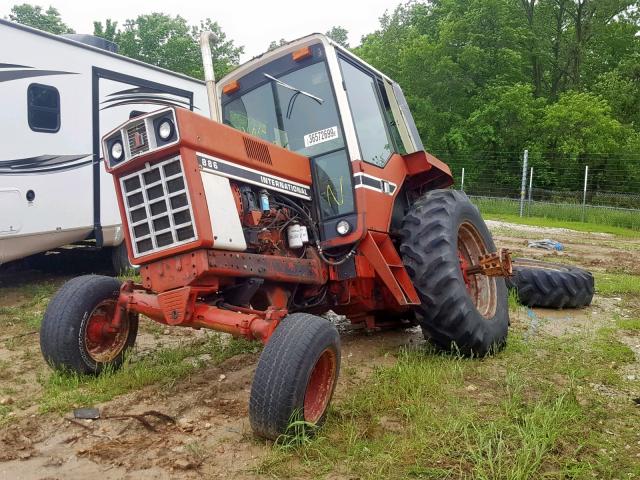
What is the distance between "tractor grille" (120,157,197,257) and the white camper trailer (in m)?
3.89

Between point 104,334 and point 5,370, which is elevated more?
point 104,334

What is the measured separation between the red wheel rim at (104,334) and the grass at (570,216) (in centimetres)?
1692

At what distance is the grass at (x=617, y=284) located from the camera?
7793 mm

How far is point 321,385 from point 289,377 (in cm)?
45

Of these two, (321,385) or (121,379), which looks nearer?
(321,385)

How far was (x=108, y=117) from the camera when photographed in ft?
27.7

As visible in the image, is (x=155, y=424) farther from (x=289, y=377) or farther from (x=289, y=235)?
(x=289, y=235)

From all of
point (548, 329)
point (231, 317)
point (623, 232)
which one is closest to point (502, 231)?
point (623, 232)

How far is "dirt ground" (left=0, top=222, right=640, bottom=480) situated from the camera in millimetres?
2840

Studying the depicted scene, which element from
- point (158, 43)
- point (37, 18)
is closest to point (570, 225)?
point (158, 43)

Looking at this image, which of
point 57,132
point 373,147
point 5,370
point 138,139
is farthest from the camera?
point 57,132

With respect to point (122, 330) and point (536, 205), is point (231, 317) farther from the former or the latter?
point (536, 205)

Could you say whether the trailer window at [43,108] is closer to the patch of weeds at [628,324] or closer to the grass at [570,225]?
the patch of weeds at [628,324]

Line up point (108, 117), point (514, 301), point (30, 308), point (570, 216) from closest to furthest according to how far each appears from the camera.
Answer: point (514, 301) < point (30, 308) < point (108, 117) < point (570, 216)
